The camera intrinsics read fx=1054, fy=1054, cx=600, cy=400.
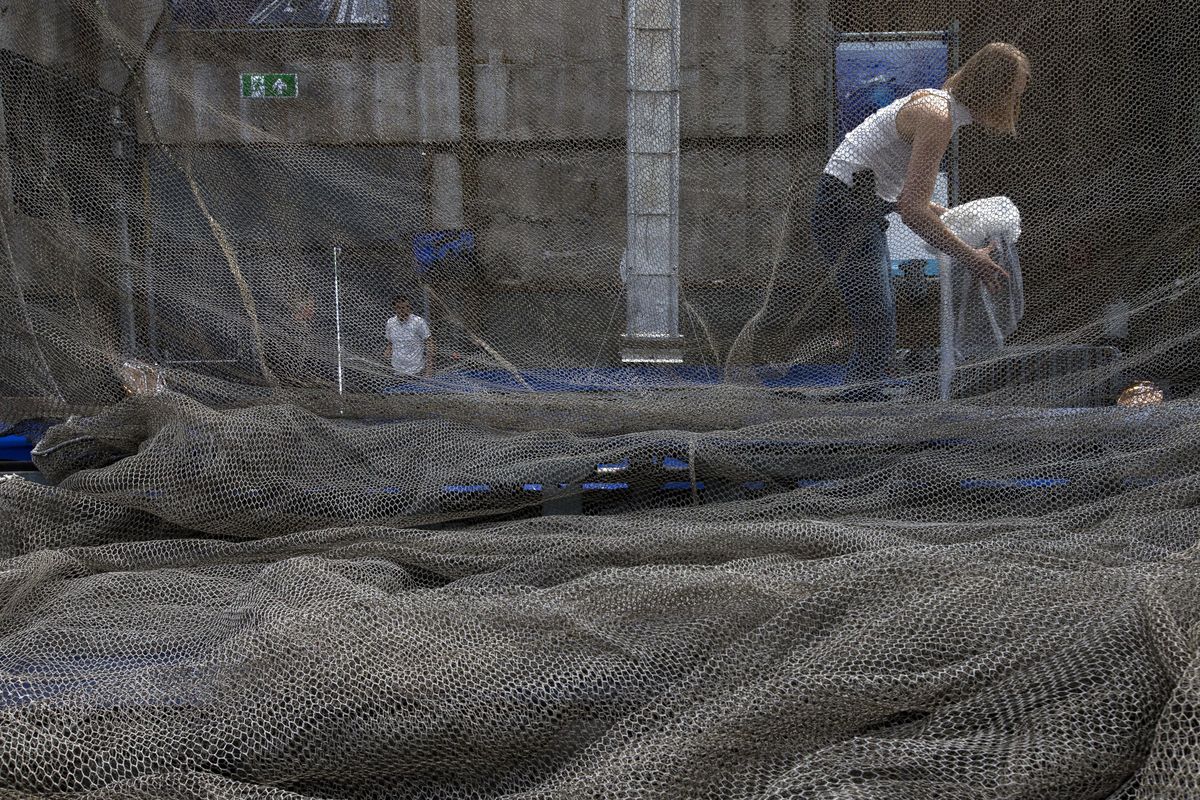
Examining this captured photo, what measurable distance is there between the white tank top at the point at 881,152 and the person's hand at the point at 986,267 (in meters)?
0.29

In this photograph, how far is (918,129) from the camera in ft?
9.97

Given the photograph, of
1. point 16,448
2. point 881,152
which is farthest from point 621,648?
point 16,448

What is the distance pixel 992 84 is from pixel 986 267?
52 centimetres

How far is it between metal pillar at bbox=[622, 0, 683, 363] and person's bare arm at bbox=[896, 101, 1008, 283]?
69cm

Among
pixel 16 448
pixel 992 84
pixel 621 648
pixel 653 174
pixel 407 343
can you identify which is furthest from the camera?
pixel 407 343

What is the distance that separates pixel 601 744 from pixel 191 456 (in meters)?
1.38

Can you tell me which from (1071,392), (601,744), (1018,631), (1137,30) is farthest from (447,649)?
(1137,30)

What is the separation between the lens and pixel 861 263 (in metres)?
3.27

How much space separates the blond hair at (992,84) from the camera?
3.01 metres

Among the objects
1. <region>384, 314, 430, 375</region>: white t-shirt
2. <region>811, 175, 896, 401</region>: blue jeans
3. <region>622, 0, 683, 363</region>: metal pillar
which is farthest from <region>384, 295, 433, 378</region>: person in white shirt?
<region>811, 175, 896, 401</region>: blue jeans

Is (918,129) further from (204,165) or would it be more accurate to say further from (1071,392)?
(204,165)

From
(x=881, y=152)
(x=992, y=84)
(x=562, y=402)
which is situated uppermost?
(x=992, y=84)

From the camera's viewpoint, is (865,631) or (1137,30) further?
(1137,30)

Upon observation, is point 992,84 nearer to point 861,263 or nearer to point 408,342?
point 861,263
